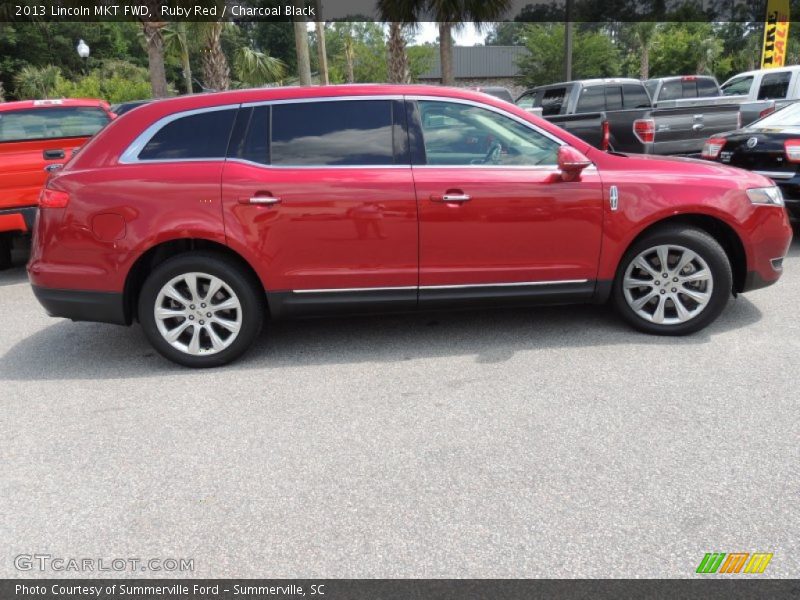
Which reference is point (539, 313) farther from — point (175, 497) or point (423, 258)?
point (175, 497)

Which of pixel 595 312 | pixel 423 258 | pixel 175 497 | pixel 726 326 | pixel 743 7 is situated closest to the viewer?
pixel 175 497

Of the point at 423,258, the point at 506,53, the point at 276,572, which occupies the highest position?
the point at 506,53

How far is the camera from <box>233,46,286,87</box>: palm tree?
977 inches

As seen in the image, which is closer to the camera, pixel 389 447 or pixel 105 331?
pixel 389 447

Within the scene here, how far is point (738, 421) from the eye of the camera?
338 cm

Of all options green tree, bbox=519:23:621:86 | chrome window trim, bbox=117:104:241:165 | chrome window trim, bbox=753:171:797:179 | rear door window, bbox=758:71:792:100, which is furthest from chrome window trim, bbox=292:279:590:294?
green tree, bbox=519:23:621:86

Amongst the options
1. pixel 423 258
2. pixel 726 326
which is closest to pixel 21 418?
pixel 423 258

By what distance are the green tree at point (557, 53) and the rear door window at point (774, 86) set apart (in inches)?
879

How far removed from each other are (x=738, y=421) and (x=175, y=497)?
109 inches

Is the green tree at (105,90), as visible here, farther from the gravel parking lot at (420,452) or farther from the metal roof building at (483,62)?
the gravel parking lot at (420,452)

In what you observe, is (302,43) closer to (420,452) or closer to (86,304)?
(86,304)

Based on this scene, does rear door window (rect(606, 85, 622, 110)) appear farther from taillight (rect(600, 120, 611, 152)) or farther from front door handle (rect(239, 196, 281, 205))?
front door handle (rect(239, 196, 281, 205))

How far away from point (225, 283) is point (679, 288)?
3.08 meters

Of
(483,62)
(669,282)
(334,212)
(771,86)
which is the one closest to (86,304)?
(334,212)
